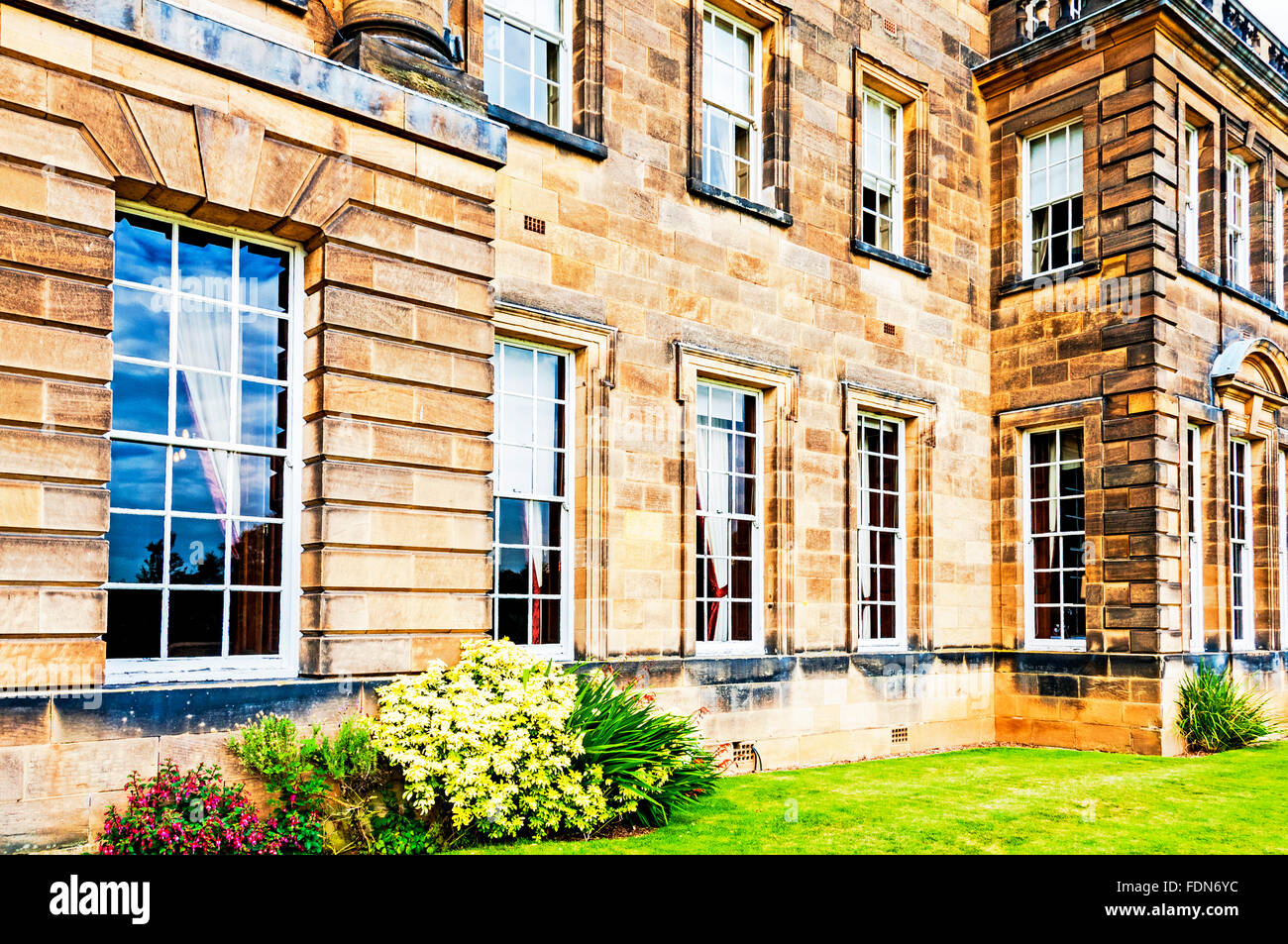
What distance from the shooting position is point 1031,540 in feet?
46.7

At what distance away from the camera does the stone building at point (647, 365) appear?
6465mm

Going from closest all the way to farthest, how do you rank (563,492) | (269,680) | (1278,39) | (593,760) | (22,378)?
(22,378), (269,680), (593,760), (563,492), (1278,39)

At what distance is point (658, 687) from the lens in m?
10.2

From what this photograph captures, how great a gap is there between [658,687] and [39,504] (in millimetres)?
5631

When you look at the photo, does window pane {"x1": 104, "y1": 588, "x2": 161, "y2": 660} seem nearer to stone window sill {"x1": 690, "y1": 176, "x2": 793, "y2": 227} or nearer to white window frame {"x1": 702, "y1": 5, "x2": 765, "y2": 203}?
stone window sill {"x1": 690, "y1": 176, "x2": 793, "y2": 227}

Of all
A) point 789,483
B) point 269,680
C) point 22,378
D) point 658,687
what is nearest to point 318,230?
point 22,378

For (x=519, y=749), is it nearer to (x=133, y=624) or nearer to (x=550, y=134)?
(x=133, y=624)

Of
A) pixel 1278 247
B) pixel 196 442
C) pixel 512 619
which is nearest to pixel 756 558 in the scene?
pixel 512 619

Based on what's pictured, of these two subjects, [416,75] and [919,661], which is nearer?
[416,75]

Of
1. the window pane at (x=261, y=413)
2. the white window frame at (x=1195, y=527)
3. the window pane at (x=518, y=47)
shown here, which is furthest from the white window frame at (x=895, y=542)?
the window pane at (x=261, y=413)

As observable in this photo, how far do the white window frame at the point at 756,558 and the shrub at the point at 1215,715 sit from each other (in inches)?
208

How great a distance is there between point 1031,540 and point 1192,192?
4995 mm

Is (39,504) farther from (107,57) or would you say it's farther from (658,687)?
(658,687)

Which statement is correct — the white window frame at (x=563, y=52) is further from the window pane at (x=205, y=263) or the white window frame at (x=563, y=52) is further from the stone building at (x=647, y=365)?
the window pane at (x=205, y=263)
